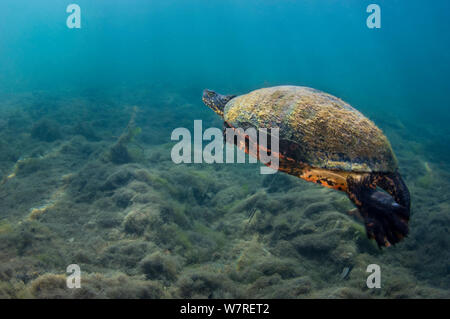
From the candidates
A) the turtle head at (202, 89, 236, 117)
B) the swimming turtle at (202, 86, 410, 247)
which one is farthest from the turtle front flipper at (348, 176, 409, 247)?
the turtle head at (202, 89, 236, 117)

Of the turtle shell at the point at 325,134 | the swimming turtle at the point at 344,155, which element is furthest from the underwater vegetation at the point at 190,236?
the turtle shell at the point at 325,134

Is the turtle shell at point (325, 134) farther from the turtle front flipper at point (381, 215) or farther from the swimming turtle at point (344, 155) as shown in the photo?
the turtle front flipper at point (381, 215)

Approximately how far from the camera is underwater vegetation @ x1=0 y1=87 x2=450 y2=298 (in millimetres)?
3158

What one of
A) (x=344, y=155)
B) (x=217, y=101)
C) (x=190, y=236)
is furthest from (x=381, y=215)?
(x=217, y=101)

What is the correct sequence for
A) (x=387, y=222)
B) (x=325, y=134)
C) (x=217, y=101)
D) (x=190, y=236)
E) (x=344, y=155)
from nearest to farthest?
(x=387, y=222)
(x=344, y=155)
(x=325, y=134)
(x=190, y=236)
(x=217, y=101)

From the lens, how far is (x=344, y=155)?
2.94 meters

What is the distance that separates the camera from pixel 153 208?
195 inches

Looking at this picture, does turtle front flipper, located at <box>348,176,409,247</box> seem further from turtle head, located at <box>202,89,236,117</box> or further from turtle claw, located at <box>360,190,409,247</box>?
turtle head, located at <box>202,89,236,117</box>

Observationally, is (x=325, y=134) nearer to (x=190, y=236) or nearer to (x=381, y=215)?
(x=381, y=215)

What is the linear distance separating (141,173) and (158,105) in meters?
13.7

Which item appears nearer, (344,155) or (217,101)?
(344,155)

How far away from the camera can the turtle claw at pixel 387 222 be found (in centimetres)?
Answer: 269

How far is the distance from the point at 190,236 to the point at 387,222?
11.4 feet
